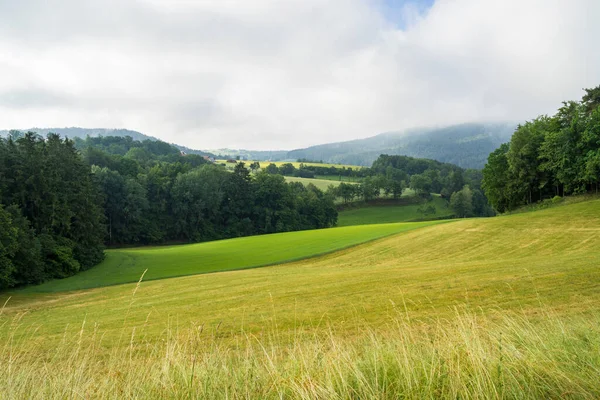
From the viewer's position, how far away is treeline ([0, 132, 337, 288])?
33.3 meters

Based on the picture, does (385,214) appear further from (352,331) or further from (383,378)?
(383,378)

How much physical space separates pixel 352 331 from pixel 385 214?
310 feet

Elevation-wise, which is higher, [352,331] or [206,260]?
[352,331]

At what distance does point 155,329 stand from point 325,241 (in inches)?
1170

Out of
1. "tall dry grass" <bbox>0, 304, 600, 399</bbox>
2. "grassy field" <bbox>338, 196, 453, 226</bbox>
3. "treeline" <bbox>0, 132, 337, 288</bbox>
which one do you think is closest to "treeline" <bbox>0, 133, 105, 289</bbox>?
"treeline" <bbox>0, 132, 337, 288</bbox>

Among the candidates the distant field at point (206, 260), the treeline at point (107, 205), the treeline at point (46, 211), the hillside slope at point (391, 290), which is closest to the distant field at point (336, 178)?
the treeline at point (107, 205)

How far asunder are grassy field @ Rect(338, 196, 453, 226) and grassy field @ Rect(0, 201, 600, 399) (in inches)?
2486

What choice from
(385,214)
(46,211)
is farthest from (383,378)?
(385,214)

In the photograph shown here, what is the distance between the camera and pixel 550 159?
4850 centimetres

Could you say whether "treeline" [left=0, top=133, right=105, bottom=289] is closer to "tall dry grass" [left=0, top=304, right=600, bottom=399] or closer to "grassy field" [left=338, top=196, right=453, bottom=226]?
"tall dry grass" [left=0, top=304, right=600, bottom=399]

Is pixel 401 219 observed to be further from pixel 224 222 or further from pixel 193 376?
pixel 193 376

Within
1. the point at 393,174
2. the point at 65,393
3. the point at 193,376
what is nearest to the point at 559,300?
the point at 193,376

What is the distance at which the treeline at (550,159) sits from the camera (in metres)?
44.6

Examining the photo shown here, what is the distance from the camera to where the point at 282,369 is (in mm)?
4012
